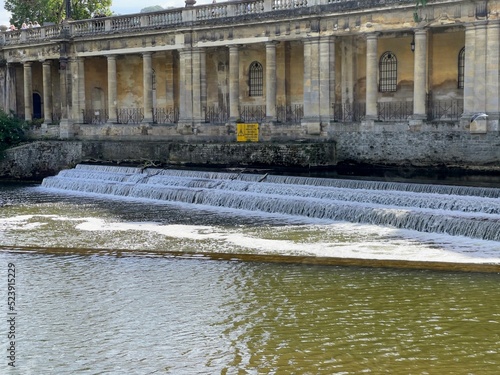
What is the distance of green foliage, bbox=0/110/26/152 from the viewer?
128ft

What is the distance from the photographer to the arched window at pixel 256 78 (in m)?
37.3

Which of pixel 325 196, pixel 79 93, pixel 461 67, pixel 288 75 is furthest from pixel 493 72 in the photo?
pixel 79 93

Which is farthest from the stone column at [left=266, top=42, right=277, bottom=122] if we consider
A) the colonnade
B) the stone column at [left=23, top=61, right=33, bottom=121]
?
the stone column at [left=23, top=61, right=33, bottom=121]

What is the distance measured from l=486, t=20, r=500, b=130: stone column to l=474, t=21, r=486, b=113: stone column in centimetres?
13

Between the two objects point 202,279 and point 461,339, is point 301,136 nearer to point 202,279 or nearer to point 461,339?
point 202,279

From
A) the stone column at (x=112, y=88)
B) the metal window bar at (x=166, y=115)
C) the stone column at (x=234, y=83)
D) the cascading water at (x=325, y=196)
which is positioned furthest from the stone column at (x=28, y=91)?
the stone column at (x=234, y=83)

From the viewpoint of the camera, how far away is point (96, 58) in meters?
42.8

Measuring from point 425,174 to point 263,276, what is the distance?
12990 millimetres

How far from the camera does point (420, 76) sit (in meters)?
28.7

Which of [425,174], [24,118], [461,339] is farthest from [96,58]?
[461,339]

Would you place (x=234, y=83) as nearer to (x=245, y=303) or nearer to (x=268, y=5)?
(x=268, y=5)

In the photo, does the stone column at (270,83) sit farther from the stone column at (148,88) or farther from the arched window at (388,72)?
the stone column at (148,88)

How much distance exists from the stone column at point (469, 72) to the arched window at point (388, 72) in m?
5.11

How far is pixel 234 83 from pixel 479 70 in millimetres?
11867
